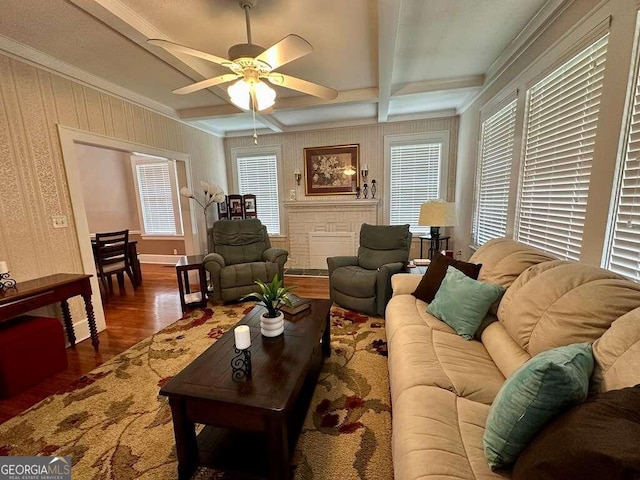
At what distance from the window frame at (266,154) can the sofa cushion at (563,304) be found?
13.6 feet

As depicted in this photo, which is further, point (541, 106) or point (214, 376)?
point (541, 106)

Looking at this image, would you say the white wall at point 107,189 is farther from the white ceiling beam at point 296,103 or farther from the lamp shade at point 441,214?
the lamp shade at point 441,214

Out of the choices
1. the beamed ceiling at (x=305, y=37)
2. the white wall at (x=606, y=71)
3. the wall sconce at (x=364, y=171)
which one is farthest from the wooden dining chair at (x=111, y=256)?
the white wall at (x=606, y=71)

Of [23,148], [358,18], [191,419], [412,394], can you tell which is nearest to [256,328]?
[191,419]

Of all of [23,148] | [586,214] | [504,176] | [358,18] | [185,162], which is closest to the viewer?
[586,214]

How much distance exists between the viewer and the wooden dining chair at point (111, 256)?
3.78m

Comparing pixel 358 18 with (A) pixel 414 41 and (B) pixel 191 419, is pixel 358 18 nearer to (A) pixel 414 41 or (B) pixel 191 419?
(A) pixel 414 41

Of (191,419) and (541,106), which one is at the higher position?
(541,106)

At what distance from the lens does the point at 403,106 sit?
3912mm

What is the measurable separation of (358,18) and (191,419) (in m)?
2.69

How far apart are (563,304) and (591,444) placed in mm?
781

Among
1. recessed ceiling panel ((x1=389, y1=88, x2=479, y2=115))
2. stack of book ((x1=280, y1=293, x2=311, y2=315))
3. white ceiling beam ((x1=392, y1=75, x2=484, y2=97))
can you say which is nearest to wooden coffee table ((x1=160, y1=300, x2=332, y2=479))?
stack of book ((x1=280, y1=293, x2=311, y2=315))

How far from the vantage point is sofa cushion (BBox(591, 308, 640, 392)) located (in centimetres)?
83

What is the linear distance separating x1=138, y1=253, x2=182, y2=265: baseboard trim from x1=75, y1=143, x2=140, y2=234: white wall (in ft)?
2.04
